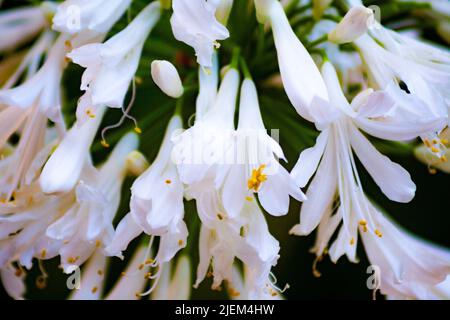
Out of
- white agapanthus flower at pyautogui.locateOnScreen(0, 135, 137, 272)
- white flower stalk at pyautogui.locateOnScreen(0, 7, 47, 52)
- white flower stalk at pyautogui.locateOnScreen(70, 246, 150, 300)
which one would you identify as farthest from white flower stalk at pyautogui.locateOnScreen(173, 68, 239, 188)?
white flower stalk at pyautogui.locateOnScreen(0, 7, 47, 52)

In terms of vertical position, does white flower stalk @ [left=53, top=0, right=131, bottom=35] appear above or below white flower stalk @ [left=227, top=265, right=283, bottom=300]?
above

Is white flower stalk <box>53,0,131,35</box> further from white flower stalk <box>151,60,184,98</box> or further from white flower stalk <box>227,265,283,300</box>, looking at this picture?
white flower stalk <box>227,265,283,300</box>

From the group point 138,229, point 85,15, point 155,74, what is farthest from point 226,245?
point 85,15

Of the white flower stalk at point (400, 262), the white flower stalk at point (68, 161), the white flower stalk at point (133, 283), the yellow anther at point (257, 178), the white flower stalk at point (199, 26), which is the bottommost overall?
the white flower stalk at point (133, 283)

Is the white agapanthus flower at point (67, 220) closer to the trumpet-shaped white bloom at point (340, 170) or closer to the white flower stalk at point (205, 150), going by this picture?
the white flower stalk at point (205, 150)

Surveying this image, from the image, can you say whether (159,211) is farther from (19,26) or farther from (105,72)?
(19,26)

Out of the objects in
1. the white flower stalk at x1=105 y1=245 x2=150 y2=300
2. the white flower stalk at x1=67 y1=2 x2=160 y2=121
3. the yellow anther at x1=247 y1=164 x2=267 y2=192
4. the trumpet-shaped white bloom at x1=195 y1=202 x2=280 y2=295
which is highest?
the white flower stalk at x1=67 y1=2 x2=160 y2=121

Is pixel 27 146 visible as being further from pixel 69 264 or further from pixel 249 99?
pixel 249 99

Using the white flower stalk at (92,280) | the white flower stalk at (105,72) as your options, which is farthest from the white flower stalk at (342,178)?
the white flower stalk at (92,280)
